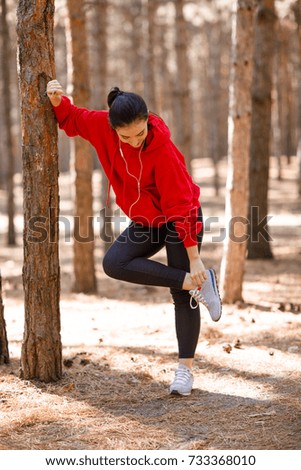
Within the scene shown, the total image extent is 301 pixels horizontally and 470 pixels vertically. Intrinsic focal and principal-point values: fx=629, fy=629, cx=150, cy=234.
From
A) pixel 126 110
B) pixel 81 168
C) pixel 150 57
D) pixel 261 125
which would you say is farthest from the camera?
pixel 150 57

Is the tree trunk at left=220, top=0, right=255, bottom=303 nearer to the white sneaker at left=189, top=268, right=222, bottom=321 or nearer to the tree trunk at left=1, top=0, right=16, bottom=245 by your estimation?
the white sneaker at left=189, top=268, right=222, bottom=321

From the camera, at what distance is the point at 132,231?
4348 mm

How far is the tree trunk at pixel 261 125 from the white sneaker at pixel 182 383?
6.49m

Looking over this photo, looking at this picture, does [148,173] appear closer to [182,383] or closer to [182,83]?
[182,383]

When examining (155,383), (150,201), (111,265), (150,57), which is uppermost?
(150,57)

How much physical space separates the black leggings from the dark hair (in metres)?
0.79

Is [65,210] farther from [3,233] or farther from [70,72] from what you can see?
[70,72]

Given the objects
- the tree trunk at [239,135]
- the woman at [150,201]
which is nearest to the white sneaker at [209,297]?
the woman at [150,201]

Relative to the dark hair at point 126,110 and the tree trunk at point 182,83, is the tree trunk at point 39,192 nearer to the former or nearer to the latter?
the dark hair at point 126,110

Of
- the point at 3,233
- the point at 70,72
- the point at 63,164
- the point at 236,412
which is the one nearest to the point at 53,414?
the point at 236,412

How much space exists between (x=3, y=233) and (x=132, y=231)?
12745 mm

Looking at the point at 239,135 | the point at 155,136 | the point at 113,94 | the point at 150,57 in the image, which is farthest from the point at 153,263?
the point at 150,57

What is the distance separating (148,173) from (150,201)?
0.65 ft

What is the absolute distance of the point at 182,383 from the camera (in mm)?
4441
